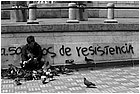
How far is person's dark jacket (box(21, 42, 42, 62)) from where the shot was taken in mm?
10227

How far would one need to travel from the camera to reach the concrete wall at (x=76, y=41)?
10688mm

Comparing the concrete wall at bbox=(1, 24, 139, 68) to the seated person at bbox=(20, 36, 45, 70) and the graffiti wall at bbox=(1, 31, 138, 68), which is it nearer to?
the graffiti wall at bbox=(1, 31, 138, 68)

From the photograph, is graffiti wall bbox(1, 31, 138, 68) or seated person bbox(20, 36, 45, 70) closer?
seated person bbox(20, 36, 45, 70)

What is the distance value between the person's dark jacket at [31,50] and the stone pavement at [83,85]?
3.34 ft

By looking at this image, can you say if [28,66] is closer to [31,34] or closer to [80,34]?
[31,34]

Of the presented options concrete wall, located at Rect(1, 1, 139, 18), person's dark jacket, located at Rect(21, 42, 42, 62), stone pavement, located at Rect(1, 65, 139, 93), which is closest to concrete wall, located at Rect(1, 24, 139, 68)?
person's dark jacket, located at Rect(21, 42, 42, 62)

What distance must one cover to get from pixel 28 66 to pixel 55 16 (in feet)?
28.3

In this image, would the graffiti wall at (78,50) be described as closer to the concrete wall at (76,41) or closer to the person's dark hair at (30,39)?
the concrete wall at (76,41)

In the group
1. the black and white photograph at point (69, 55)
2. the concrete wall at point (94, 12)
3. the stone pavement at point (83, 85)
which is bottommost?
the stone pavement at point (83, 85)

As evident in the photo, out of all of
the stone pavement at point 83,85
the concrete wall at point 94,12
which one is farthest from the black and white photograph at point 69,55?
the concrete wall at point 94,12

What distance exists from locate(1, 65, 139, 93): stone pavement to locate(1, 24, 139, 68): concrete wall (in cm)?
87

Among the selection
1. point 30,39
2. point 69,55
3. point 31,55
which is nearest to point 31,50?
point 31,55

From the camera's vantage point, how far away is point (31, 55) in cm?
1022

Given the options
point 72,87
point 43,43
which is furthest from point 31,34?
point 72,87
